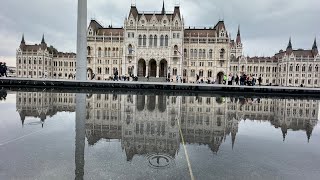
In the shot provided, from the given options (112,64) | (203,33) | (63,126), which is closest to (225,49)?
(203,33)

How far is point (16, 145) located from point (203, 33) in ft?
218

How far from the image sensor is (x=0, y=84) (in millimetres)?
22016

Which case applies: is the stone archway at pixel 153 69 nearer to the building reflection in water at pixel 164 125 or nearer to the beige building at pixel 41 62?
the beige building at pixel 41 62

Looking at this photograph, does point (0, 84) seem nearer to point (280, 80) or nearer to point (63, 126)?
point (63, 126)

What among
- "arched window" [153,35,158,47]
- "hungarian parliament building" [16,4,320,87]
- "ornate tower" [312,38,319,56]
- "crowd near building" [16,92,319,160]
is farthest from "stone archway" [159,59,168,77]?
"ornate tower" [312,38,319,56]

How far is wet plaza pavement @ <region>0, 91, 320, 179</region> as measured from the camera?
4008 mm

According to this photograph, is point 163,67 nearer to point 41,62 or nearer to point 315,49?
point 41,62

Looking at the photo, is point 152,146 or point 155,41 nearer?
point 152,146

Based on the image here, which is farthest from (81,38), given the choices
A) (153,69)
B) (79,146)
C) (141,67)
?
(153,69)

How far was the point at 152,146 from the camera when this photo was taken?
539cm

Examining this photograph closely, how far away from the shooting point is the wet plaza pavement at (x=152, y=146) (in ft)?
13.1

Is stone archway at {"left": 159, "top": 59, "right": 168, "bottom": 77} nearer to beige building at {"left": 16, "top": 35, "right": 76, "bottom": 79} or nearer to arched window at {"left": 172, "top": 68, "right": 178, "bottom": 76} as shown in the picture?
arched window at {"left": 172, "top": 68, "right": 178, "bottom": 76}

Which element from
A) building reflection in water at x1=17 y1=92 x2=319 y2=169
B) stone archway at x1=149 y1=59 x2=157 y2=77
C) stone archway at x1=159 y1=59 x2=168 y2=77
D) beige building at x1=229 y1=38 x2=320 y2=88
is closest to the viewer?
building reflection in water at x1=17 y1=92 x2=319 y2=169

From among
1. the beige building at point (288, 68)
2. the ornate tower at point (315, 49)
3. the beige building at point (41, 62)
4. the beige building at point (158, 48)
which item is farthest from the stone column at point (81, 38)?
the ornate tower at point (315, 49)
